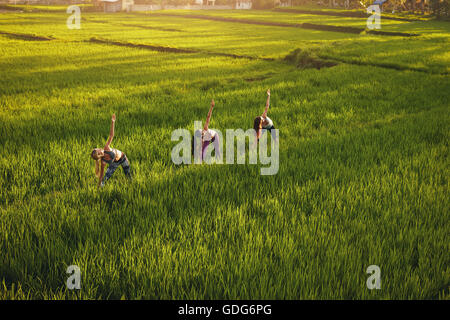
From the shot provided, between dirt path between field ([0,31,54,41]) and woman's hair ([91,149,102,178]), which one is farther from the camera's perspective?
dirt path between field ([0,31,54,41])

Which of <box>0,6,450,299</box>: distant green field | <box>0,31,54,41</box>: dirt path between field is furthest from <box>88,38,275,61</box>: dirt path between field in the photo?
<box>0,6,450,299</box>: distant green field

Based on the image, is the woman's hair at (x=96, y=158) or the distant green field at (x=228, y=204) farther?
the woman's hair at (x=96, y=158)

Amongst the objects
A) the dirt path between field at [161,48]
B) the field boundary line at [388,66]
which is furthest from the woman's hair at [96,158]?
the dirt path between field at [161,48]

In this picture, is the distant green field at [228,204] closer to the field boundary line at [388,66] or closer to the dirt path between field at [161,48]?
the field boundary line at [388,66]

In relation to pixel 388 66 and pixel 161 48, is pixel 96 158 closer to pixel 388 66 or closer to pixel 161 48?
pixel 388 66

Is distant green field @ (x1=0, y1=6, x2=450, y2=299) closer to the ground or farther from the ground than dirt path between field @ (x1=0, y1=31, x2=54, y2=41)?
closer to the ground

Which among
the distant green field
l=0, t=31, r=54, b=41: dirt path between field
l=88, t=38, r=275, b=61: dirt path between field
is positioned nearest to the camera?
the distant green field

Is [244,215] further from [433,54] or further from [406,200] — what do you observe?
[433,54]

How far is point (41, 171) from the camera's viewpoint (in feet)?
10.5

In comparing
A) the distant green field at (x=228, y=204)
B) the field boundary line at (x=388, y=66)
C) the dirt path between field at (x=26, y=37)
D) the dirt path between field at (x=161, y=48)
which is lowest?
the distant green field at (x=228, y=204)

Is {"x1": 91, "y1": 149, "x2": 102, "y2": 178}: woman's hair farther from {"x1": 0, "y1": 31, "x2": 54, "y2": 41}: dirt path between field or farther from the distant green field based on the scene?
{"x1": 0, "y1": 31, "x2": 54, "y2": 41}: dirt path between field

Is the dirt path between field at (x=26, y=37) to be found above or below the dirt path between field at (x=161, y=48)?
above

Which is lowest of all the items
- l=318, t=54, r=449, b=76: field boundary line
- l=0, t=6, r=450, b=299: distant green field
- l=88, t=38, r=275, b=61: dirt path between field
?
l=0, t=6, r=450, b=299: distant green field

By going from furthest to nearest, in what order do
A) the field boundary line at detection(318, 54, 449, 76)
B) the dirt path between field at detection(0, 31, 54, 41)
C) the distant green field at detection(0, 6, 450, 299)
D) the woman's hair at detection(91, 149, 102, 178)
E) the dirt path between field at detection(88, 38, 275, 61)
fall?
1. the dirt path between field at detection(0, 31, 54, 41)
2. the dirt path between field at detection(88, 38, 275, 61)
3. the field boundary line at detection(318, 54, 449, 76)
4. the woman's hair at detection(91, 149, 102, 178)
5. the distant green field at detection(0, 6, 450, 299)
